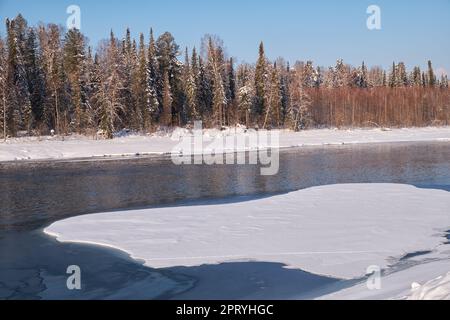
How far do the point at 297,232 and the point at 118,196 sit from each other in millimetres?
9339

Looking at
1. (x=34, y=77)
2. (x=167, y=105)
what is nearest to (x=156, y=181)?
(x=167, y=105)

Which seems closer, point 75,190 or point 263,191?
point 263,191

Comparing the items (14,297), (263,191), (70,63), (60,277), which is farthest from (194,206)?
(70,63)

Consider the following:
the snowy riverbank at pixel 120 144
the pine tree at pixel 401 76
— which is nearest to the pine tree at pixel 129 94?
the snowy riverbank at pixel 120 144

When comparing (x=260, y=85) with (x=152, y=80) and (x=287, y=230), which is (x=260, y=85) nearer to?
(x=152, y=80)

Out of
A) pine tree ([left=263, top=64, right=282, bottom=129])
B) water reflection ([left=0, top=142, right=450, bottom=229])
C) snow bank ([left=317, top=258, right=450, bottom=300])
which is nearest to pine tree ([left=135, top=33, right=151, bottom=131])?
pine tree ([left=263, top=64, right=282, bottom=129])

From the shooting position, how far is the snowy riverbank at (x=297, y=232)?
30.4 feet

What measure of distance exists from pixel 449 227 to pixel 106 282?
825cm

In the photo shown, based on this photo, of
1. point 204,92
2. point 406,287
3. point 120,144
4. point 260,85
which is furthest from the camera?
point 260,85

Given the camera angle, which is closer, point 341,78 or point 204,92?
point 204,92

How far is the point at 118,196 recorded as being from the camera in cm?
A: 1889

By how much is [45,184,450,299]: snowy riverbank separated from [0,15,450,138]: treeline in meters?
36.5

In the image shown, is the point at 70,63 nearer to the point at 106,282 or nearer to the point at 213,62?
the point at 213,62

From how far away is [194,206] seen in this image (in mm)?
15680
